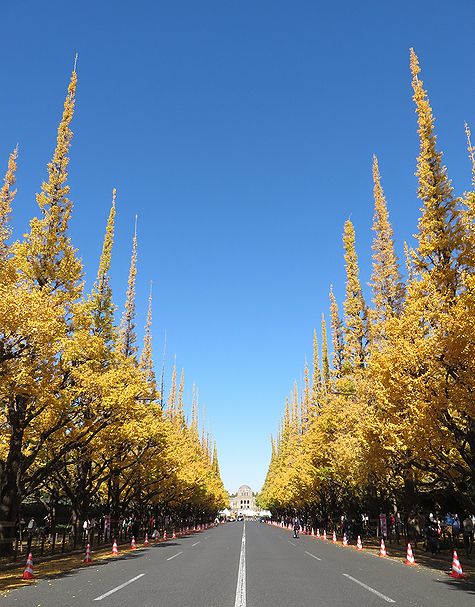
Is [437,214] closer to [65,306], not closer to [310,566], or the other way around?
[310,566]

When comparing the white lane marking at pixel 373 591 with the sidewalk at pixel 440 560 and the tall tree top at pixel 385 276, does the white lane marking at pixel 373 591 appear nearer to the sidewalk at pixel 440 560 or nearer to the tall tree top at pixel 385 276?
the sidewalk at pixel 440 560

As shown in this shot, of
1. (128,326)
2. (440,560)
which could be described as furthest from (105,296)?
(440,560)

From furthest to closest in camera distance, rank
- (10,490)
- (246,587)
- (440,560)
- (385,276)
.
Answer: (385,276), (440,560), (10,490), (246,587)

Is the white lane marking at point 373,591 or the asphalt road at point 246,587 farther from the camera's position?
the white lane marking at point 373,591

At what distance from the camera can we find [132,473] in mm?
33562

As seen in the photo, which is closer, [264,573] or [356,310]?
[264,573]


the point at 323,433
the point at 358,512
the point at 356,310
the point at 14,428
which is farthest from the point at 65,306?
Answer: the point at 358,512

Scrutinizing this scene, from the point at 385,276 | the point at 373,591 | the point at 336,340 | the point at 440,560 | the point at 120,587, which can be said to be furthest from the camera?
the point at 336,340

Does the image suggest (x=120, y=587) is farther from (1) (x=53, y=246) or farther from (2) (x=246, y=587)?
(1) (x=53, y=246)

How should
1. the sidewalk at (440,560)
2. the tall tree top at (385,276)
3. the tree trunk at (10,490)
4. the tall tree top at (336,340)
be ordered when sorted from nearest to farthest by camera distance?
the sidewalk at (440,560), the tree trunk at (10,490), the tall tree top at (385,276), the tall tree top at (336,340)

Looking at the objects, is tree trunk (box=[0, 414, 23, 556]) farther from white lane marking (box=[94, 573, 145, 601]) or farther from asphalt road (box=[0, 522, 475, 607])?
white lane marking (box=[94, 573, 145, 601])

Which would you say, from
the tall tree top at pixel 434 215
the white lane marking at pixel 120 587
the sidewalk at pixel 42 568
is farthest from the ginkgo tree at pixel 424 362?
the sidewalk at pixel 42 568

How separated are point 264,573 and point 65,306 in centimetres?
1247

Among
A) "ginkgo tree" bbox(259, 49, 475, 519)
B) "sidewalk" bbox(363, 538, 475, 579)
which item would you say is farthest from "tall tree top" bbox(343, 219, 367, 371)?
"sidewalk" bbox(363, 538, 475, 579)
